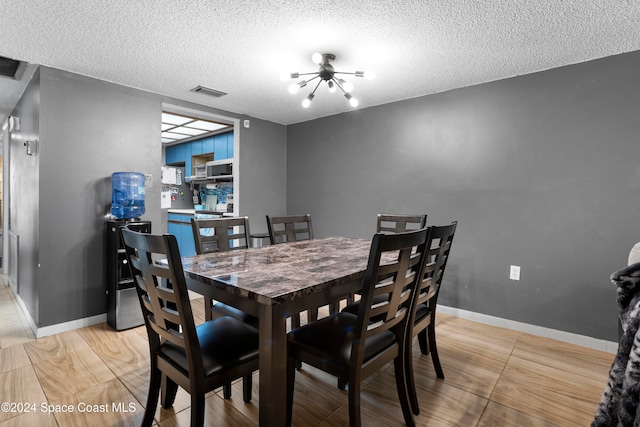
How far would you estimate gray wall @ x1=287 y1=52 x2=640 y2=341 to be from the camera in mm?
2398

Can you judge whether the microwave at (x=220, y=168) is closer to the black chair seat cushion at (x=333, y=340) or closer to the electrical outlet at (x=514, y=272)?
the black chair seat cushion at (x=333, y=340)

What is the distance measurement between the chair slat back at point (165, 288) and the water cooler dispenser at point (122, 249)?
5.43 feet

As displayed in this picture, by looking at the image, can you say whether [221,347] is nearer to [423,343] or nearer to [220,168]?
[423,343]

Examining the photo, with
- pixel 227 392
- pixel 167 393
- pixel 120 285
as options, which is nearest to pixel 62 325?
pixel 120 285

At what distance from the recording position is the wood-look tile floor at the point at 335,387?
1642 mm

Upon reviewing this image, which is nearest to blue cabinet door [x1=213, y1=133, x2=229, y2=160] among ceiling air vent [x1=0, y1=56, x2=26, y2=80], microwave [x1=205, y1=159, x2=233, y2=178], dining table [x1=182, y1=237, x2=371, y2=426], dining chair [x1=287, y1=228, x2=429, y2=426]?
microwave [x1=205, y1=159, x2=233, y2=178]

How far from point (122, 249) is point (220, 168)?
2205 mm

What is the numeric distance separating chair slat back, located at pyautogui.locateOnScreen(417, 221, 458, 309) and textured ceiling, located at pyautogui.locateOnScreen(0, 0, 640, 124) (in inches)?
50.8

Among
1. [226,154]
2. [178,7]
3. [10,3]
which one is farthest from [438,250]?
[226,154]

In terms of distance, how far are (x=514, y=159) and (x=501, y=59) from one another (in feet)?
2.84

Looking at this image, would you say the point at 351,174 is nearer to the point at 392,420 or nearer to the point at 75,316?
the point at 392,420

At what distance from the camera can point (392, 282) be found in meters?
1.36

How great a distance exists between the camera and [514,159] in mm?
2816

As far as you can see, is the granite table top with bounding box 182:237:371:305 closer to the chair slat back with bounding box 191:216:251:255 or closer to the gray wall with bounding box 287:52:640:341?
the chair slat back with bounding box 191:216:251:255
